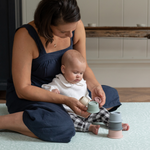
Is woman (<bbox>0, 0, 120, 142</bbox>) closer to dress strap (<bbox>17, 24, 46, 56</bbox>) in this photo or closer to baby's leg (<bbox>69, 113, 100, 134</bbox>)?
dress strap (<bbox>17, 24, 46, 56</bbox>)

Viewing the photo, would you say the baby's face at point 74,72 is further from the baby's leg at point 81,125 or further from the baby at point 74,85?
the baby's leg at point 81,125

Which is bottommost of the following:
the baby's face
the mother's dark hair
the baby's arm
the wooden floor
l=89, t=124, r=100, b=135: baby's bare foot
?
the wooden floor

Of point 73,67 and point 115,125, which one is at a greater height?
point 73,67

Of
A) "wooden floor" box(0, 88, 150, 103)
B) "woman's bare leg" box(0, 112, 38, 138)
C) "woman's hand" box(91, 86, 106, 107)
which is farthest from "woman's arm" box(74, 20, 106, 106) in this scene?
"wooden floor" box(0, 88, 150, 103)

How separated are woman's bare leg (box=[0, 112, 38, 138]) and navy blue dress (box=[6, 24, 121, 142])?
39mm

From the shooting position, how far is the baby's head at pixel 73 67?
1.50m

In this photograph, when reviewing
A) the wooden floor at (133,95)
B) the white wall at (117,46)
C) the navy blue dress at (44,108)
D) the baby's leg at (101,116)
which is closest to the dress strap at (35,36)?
the navy blue dress at (44,108)

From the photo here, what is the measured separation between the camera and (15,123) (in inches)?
53.4

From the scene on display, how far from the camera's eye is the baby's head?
1502 millimetres

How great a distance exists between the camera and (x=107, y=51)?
121 inches

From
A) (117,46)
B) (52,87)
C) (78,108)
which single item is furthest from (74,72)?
(117,46)

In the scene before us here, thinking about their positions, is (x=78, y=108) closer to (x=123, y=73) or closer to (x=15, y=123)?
(x=15, y=123)

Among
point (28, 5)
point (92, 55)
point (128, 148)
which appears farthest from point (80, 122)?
point (28, 5)

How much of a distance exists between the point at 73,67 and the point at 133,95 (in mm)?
1410
